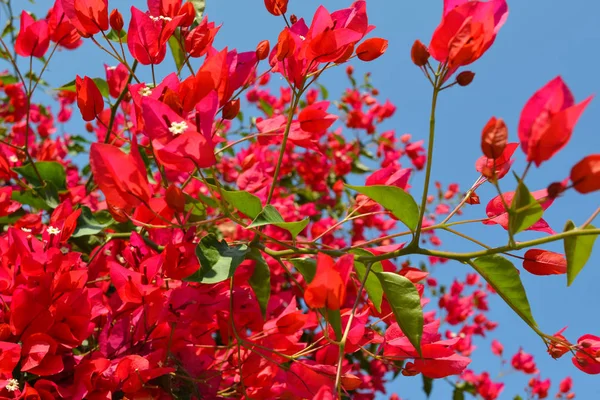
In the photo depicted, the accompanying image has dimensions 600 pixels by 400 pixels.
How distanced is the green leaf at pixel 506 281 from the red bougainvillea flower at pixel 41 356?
663 mm

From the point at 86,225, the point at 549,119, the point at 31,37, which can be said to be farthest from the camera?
the point at 31,37

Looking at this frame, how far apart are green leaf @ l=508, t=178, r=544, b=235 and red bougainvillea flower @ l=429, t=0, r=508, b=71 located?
0.18 metres

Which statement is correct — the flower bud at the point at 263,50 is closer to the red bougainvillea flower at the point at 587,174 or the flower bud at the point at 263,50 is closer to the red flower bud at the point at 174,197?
the red flower bud at the point at 174,197

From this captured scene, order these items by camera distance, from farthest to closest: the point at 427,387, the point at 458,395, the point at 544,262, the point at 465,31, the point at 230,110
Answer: the point at 458,395 < the point at 427,387 < the point at 230,110 < the point at 544,262 < the point at 465,31

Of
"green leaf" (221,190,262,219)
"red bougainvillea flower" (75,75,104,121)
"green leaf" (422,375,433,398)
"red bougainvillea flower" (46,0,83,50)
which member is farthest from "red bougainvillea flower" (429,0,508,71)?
"green leaf" (422,375,433,398)

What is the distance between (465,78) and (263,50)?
0.38 metres

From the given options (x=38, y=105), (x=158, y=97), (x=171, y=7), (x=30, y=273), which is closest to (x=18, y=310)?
(x=30, y=273)

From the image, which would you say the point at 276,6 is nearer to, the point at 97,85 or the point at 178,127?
the point at 178,127

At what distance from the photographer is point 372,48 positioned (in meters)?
0.92

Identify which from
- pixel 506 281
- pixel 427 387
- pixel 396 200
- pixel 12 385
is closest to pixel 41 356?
pixel 12 385

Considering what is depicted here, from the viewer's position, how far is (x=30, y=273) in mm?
938

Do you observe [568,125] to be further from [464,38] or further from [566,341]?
[566,341]

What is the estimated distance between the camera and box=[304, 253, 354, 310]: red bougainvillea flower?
0.61m

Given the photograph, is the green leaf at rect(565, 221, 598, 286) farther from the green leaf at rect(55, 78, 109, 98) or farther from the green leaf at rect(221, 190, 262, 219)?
the green leaf at rect(55, 78, 109, 98)
